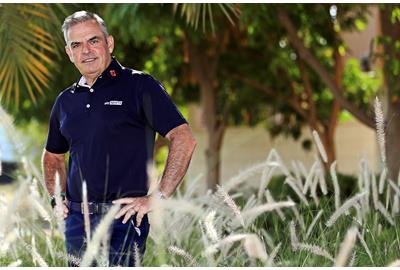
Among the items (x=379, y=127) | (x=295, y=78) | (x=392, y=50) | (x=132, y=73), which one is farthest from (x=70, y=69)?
(x=379, y=127)

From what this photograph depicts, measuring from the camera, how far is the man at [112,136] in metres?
3.24

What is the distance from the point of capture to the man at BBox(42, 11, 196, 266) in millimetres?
3238

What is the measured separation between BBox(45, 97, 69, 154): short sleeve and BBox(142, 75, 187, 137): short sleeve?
0.52 meters

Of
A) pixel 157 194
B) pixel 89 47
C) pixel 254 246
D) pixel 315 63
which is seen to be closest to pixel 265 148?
pixel 315 63

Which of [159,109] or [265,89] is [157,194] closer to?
[159,109]

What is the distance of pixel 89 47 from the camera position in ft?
11.1

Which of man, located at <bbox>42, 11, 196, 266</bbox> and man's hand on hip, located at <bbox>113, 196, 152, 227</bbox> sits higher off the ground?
man, located at <bbox>42, 11, 196, 266</bbox>

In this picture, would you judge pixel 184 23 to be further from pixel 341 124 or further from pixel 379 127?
pixel 341 124

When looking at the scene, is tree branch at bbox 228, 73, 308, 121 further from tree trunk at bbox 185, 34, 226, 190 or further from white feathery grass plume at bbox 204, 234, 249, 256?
white feathery grass plume at bbox 204, 234, 249, 256

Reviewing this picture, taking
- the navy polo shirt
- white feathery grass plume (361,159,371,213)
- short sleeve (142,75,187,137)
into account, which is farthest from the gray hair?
white feathery grass plume (361,159,371,213)

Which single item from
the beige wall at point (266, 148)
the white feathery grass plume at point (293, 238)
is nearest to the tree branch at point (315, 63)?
the white feathery grass plume at point (293, 238)

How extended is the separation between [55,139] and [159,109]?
651 mm

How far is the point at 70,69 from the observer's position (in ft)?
27.6

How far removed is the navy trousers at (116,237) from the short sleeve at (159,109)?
1.29ft
